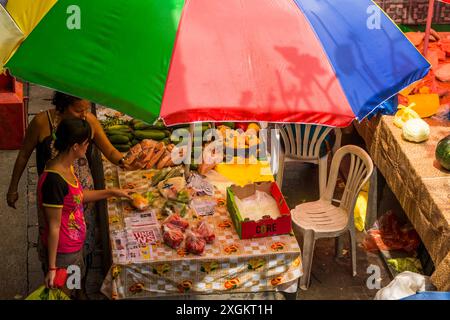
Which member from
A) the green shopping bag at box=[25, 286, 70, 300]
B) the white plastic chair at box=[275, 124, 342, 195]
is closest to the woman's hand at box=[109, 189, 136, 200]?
the green shopping bag at box=[25, 286, 70, 300]

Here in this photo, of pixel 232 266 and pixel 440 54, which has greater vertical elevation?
pixel 440 54

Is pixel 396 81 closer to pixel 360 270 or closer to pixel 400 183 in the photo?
pixel 400 183

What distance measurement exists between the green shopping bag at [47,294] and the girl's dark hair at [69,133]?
38.6 inches

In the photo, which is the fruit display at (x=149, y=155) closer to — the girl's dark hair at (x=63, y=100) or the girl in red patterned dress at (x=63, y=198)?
the girl's dark hair at (x=63, y=100)

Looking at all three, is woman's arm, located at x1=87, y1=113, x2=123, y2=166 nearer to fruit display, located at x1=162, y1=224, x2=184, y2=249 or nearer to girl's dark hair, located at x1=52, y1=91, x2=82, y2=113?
girl's dark hair, located at x1=52, y1=91, x2=82, y2=113

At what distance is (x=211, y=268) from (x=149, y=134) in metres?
2.03

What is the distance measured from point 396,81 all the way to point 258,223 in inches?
70.4

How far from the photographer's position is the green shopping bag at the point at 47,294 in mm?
4828

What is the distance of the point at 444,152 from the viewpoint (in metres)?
6.32

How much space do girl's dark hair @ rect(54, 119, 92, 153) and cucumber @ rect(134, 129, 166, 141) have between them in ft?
7.26

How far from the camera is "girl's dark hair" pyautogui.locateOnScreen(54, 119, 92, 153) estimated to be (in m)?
4.88

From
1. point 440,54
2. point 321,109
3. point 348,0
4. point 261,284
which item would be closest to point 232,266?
point 261,284

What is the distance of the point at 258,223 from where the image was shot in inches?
224

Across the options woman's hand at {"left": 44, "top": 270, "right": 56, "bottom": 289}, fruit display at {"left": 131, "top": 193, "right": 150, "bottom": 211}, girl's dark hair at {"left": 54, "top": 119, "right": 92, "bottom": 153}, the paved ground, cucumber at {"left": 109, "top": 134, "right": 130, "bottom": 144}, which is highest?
girl's dark hair at {"left": 54, "top": 119, "right": 92, "bottom": 153}
